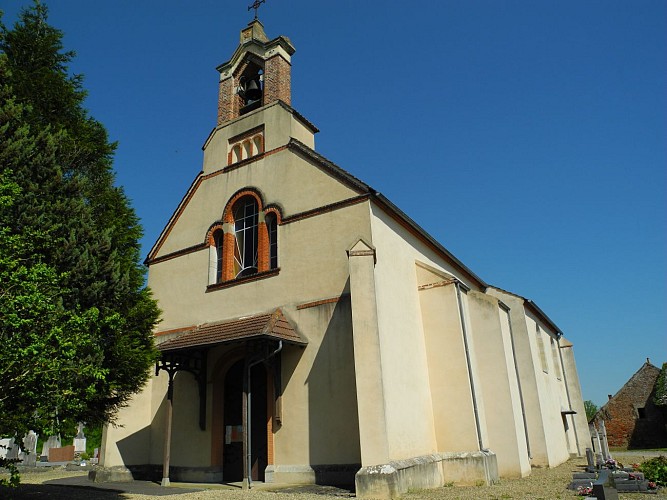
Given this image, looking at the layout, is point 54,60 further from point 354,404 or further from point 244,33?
point 354,404

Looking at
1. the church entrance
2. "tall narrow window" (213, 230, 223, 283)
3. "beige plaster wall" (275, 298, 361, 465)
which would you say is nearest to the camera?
"beige plaster wall" (275, 298, 361, 465)

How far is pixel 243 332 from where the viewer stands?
12.9 m

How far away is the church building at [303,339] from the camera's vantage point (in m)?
12.3

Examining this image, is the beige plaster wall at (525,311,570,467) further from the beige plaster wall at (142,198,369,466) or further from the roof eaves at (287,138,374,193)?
the roof eaves at (287,138,374,193)

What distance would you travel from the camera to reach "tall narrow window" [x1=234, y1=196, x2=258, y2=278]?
1620 cm

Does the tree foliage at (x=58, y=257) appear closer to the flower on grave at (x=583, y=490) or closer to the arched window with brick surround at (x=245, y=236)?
the arched window with brick surround at (x=245, y=236)

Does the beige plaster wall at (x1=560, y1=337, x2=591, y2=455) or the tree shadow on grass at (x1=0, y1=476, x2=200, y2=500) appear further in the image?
the beige plaster wall at (x1=560, y1=337, x2=591, y2=455)

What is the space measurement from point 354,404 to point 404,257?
202 inches

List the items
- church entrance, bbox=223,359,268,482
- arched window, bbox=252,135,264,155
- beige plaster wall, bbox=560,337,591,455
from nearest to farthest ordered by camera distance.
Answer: church entrance, bbox=223,359,268,482, arched window, bbox=252,135,264,155, beige plaster wall, bbox=560,337,591,455

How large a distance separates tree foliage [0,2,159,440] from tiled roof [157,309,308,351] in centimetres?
212

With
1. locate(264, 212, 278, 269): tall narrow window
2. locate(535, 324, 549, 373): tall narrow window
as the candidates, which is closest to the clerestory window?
locate(264, 212, 278, 269): tall narrow window

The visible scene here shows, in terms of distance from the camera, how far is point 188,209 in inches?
711

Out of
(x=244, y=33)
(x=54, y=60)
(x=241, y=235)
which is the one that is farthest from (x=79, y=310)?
(x=244, y=33)

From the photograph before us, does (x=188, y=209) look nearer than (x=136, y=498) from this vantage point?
No
